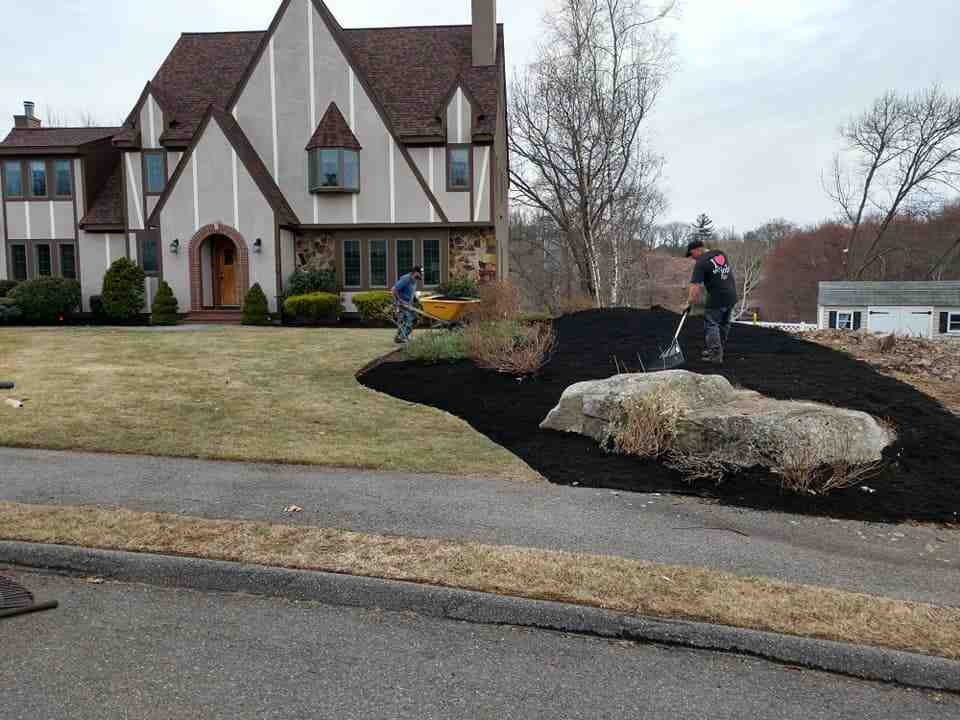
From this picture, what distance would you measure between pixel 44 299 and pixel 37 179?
5.96 metres

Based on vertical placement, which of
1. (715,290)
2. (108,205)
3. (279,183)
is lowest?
(715,290)

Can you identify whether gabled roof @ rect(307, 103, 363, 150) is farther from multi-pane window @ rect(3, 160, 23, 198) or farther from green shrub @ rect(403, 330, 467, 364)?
green shrub @ rect(403, 330, 467, 364)

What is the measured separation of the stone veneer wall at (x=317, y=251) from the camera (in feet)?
83.3

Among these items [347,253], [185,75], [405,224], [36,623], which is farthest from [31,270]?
[36,623]

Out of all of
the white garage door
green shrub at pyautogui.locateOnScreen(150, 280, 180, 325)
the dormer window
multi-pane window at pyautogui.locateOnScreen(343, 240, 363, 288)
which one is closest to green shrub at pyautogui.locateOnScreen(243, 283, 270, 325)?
green shrub at pyautogui.locateOnScreen(150, 280, 180, 325)

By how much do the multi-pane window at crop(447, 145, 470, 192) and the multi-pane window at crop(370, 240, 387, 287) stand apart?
9.95 ft

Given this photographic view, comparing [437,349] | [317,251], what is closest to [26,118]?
[317,251]

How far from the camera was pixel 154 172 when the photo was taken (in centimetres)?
2497

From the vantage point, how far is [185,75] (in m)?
27.2

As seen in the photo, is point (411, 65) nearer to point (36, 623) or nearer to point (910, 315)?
point (36, 623)

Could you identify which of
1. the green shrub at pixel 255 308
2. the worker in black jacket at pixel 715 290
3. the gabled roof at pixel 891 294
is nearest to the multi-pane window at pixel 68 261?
the green shrub at pixel 255 308

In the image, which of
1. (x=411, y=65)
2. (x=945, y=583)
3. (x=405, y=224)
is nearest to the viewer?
(x=945, y=583)

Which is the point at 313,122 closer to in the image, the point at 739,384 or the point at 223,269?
the point at 223,269

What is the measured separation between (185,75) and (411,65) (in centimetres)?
833
